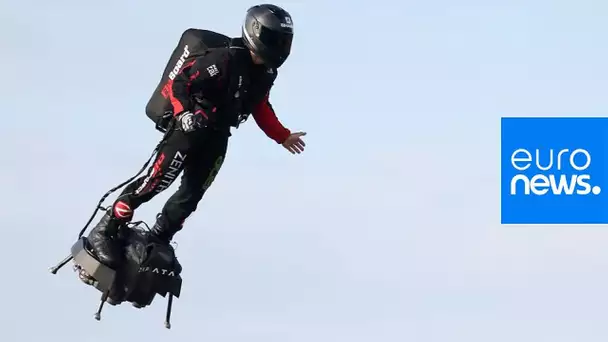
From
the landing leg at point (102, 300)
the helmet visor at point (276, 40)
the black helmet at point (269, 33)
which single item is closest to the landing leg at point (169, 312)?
the landing leg at point (102, 300)

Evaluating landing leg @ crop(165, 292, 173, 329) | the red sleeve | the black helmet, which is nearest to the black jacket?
the black helmet

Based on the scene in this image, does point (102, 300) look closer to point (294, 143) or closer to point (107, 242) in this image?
point (107, 242)

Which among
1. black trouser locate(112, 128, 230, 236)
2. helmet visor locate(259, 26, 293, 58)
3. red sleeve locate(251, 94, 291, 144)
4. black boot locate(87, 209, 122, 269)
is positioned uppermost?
helmet visor locate(259, 26, 293, 58)

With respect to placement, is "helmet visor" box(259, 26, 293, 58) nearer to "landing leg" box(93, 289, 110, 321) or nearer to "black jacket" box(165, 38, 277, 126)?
"black jacket" box(165, 38, 277, 126)

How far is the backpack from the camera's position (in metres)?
15.2

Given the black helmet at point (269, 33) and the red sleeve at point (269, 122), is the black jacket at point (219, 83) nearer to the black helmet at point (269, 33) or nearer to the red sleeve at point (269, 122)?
the black helmet at point (269, 33)

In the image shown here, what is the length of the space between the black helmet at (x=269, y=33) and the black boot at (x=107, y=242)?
234 cm

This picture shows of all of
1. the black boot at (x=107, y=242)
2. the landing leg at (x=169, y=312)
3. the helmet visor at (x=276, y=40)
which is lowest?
the landing leg at (x=169, y=312)

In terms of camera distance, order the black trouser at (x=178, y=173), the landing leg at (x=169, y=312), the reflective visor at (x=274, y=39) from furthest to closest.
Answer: the landing leg at (x=169, y=312) < the black trouser at (x=178, y=173) < the reflective visor at (x=274, y=39)

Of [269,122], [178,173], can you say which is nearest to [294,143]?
[269,122]

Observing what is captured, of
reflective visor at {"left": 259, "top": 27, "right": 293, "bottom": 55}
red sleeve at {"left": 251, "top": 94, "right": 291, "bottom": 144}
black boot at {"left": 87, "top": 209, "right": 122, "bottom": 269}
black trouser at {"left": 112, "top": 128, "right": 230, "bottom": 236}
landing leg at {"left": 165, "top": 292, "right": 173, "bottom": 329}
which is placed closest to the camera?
reflective visor at {"left": 259, "top": 27, "right": 293, "bottom": 55}

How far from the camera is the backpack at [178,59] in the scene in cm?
1518

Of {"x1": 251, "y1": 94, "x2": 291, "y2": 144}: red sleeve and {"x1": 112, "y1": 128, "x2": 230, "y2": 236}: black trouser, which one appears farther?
{"x1": 251, "y1": 94, "x2": 291, "y2": 144}: red sleeve

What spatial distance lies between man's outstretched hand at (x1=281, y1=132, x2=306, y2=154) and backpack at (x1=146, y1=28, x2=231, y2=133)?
4.92 ft
